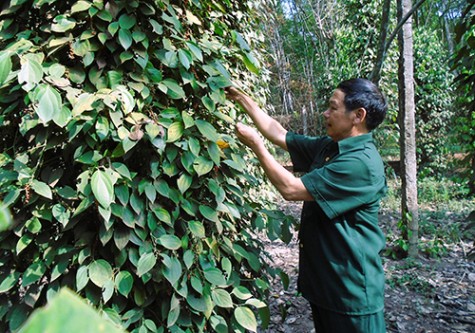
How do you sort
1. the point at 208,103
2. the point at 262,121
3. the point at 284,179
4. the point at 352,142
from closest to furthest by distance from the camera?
the point at 208,103 → the point at 284,179 → the point at 352,142 → the point at 262,121

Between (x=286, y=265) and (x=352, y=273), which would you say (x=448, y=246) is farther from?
(x=352, y=273)

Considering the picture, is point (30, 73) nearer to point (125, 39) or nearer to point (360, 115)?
point (125, 39)

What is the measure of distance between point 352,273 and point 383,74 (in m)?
6.12

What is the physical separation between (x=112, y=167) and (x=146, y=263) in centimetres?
29

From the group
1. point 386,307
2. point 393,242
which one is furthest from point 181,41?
point 393,242

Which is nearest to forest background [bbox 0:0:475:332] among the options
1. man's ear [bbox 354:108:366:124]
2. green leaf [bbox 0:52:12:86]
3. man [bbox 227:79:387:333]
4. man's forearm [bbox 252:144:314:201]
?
green leaf [bbox 0:52:12:86]

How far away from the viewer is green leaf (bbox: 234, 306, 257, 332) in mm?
1290

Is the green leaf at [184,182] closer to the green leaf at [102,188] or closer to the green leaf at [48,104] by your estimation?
the green leaf at [102,188]

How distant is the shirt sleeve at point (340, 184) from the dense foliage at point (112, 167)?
38 centimetres

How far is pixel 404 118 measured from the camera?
12.5 feet

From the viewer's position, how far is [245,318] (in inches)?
51.5

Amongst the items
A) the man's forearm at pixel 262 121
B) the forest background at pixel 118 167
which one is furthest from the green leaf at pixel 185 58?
the man's forearm at pixel 262 121

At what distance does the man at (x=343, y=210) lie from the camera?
1554 mm

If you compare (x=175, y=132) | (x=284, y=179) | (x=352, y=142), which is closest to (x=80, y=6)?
(x=175, y=132)
